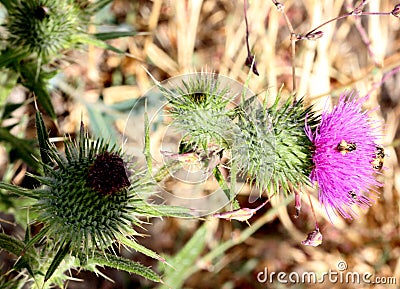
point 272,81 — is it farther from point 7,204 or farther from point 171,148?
point 7,204

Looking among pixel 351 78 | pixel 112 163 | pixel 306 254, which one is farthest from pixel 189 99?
pixel 351 78

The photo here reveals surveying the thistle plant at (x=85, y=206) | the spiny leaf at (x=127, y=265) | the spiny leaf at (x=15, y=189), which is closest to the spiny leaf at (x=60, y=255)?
the thistle plant at (x=85, y=206)

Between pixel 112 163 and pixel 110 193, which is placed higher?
pixel 112 163

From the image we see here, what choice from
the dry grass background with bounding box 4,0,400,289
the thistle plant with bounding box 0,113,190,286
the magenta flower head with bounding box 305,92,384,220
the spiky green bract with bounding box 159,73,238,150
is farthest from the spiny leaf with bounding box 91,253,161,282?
the dry grass background with bounding box 4,0,400,289

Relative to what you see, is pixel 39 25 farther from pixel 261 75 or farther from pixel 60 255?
pixel 261 75

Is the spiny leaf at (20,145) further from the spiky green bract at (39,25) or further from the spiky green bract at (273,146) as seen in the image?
the spiky green bract at (273,146)

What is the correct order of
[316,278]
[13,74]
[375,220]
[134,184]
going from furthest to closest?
[375,220], [316,278], [13,74], [134,184]
